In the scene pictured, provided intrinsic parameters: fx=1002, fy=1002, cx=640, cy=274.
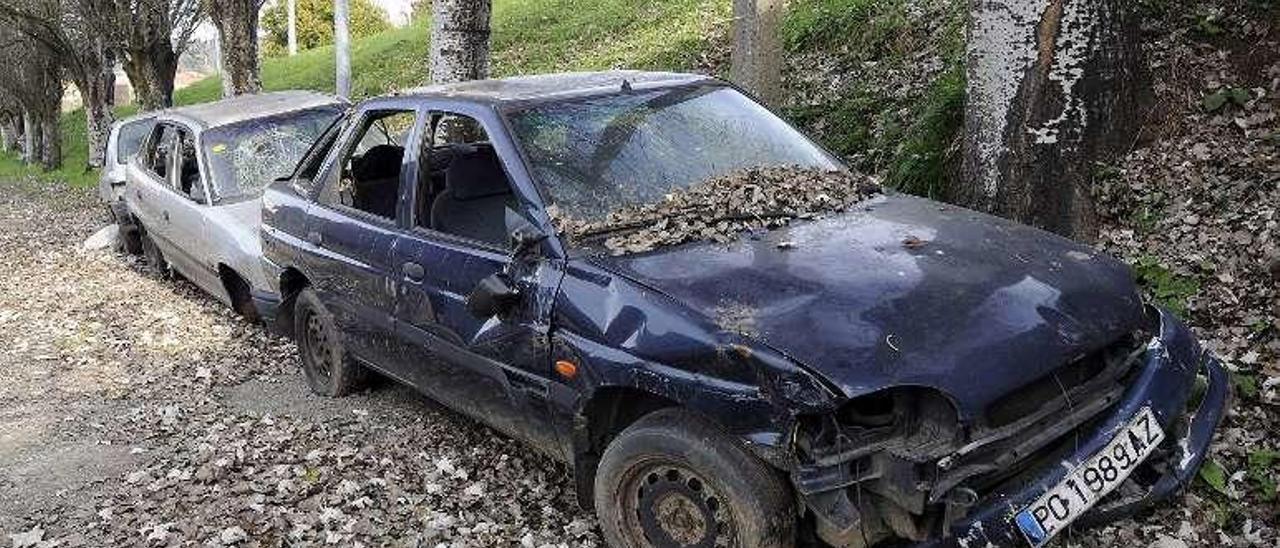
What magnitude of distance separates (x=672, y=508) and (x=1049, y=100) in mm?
3433

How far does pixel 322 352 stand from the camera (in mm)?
5934

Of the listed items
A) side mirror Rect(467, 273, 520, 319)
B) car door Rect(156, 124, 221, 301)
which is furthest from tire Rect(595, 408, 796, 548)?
car door Rect(156, 124, 221, 301)

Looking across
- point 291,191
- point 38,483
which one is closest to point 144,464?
point 38,483

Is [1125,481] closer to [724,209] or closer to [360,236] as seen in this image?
[724,209]

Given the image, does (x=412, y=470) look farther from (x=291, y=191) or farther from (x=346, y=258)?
(x=291, y=191)

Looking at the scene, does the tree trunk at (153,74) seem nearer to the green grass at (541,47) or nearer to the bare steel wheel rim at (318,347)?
the green grass at (541,47)

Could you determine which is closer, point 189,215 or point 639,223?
point 639,223

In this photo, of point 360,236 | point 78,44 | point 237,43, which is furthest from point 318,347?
point 78,44

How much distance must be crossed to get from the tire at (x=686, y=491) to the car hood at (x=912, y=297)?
1.32 ft

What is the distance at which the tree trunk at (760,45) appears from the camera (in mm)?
8898

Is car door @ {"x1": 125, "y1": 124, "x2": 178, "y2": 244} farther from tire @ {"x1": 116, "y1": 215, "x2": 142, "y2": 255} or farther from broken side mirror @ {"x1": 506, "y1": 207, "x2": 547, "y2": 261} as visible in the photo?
broken side mirror @ {"x1": 506, "y1": 207, "x2": 547, "y2": 261}

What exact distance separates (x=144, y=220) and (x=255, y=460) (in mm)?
5310

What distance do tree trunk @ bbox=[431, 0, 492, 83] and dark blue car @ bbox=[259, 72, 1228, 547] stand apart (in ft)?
12.7

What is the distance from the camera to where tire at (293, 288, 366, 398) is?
5652 millimetres
